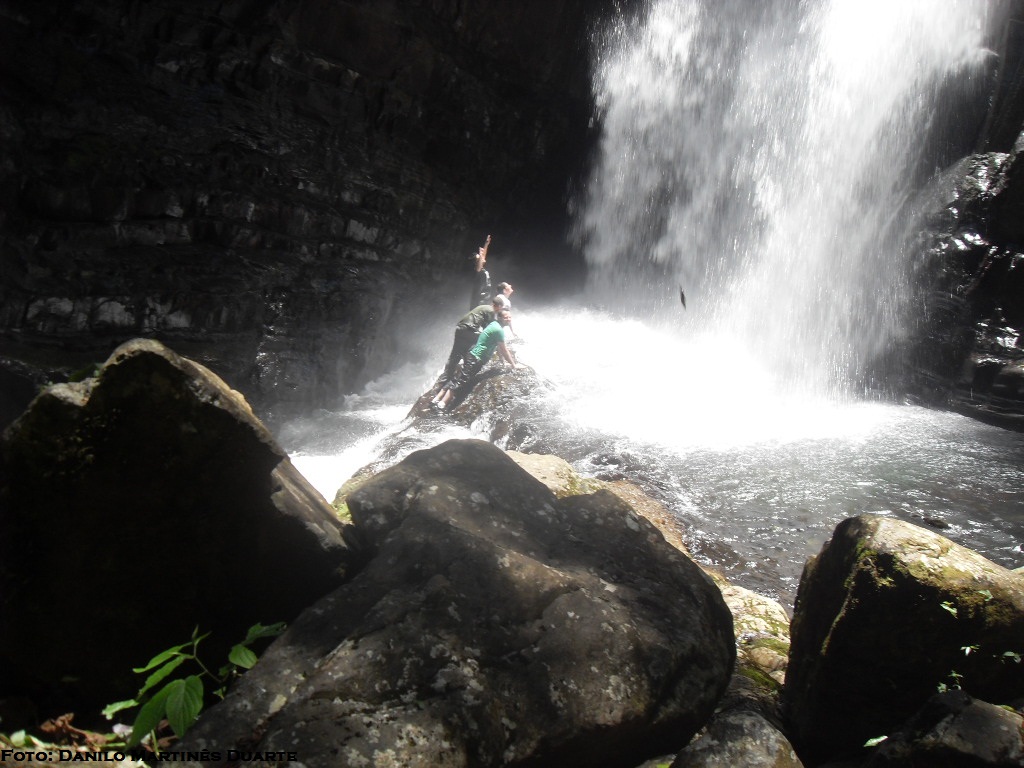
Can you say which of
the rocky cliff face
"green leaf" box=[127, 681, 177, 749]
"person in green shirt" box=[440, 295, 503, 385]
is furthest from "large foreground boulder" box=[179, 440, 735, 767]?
"person in green shirt" box=[440, 295, 503, 385]

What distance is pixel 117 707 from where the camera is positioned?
7.00 ft

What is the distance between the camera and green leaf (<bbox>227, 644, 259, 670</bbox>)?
2158 mm

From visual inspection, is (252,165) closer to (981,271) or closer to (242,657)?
(242,657)

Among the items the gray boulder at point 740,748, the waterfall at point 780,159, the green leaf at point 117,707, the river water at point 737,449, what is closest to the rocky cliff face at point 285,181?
the waterfall at point 780,159

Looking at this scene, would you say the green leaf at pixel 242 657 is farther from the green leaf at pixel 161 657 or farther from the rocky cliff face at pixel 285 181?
the rocky cliff face at pixel 285 181

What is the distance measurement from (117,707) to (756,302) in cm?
1401

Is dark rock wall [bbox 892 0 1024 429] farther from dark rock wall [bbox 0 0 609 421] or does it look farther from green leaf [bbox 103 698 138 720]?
green leaf [bbox 103 698 138 720]

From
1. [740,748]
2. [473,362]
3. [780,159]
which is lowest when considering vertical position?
[740,748]

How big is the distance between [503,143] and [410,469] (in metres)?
13.4

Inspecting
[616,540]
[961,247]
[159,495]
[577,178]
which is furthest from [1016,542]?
[577,178]

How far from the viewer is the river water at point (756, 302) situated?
267 inches

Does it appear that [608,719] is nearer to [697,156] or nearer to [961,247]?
[961,247]

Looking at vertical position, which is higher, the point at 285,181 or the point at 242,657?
the point at 285,181

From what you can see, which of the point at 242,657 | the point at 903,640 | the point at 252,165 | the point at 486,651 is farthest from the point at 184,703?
the point at 252,165
